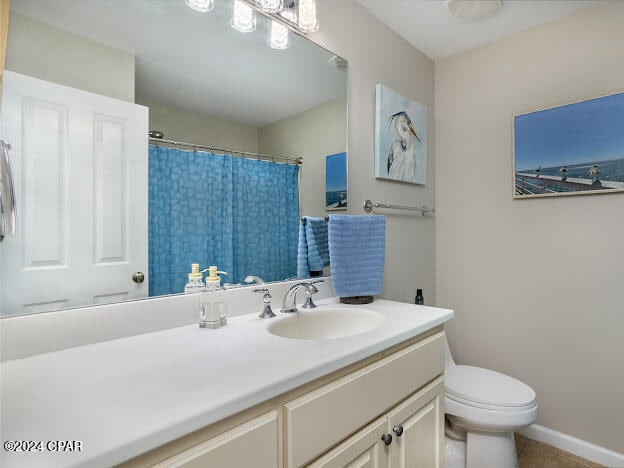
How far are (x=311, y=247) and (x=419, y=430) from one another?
803mm

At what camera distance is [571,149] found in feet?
5.46

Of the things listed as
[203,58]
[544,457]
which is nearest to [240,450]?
[203,58]

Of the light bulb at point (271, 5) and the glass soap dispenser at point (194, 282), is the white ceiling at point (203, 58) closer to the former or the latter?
the light bulb at point (271, 5)

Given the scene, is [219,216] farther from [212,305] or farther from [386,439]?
[386,439]

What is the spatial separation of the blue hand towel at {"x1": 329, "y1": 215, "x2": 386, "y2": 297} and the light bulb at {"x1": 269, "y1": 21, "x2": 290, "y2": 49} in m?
0.75

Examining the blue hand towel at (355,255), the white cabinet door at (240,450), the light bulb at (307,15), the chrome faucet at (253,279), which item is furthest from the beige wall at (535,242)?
the white cabinet door at (240,450)

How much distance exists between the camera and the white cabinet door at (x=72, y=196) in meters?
0.78

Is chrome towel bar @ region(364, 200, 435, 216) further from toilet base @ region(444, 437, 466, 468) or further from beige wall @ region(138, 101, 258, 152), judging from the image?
toilet base @ region(444, 437, 466, 468)

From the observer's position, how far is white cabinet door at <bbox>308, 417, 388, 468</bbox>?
2.50ft

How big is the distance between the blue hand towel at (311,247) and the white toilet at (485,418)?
2.86 feet

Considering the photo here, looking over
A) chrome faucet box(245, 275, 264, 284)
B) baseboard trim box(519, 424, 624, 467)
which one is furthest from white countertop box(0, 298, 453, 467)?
baseboard trim box(519, 424, 624, 467)

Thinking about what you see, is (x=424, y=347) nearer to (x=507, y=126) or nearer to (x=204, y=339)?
(x=204, y=339)

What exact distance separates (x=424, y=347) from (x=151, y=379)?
0.86 m

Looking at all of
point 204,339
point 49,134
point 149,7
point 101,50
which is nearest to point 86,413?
point 204,339
